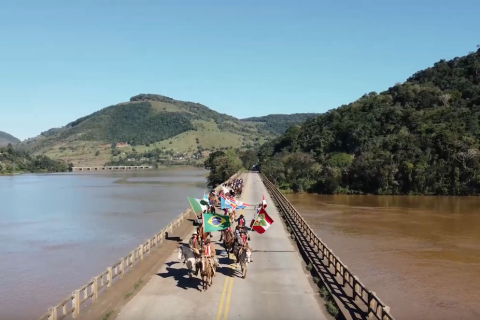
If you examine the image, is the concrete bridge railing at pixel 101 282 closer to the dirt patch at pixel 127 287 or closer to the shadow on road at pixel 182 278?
the dirt patch at pixel 127 287

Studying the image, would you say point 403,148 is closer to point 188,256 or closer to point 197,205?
point 197,205

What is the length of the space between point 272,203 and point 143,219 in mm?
13588

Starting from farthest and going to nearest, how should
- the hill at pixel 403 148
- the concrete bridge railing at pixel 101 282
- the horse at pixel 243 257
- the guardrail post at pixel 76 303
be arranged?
the hill at pixel 403 148 < the horse at pixel 243 257 < the guardrail post at pixel 76 303 < the concrete bridge railing at pixel 101 282

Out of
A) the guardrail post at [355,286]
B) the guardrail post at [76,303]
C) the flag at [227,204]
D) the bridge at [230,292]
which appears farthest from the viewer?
the flag at [227,204]

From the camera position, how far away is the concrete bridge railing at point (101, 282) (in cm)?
1311

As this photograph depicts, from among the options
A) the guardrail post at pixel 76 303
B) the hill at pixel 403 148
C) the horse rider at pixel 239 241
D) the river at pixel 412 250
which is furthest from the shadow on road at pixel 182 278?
the hill at pixel 403 148

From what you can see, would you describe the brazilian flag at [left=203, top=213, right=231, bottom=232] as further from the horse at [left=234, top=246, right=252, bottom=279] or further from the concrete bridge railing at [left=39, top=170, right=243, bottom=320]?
the concrete bridge railing at [left=39, top=170, right=243, bottom=320]

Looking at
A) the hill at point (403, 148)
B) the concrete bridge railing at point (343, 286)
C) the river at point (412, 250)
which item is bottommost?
the river at point (412, 250)

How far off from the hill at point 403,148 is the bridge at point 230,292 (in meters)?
56.4

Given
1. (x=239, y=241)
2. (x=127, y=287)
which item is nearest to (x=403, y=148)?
(x=239, y=241)

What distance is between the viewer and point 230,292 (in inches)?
642

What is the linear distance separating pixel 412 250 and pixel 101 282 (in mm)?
22394

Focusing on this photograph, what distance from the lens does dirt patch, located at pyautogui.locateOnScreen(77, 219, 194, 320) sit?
1426cm

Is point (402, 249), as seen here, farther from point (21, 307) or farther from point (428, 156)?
point (428, 156)
